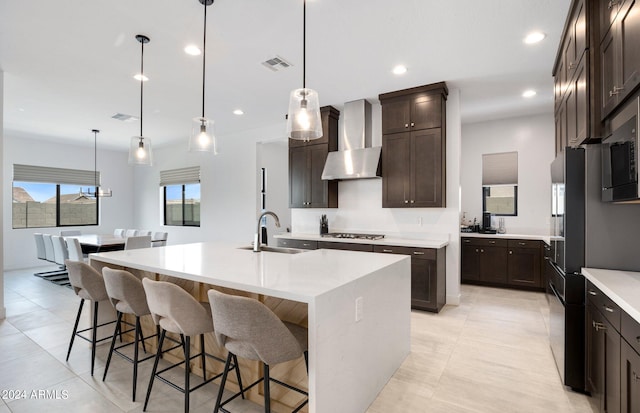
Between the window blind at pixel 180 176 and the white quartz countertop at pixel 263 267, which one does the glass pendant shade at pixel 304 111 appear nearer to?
the white quartz countertop at pixel 263 267

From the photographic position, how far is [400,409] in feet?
6.86

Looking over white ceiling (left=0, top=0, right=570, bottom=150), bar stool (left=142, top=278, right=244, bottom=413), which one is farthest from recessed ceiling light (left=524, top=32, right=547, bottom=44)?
bar stool (left=142, top=278, right=244, bottom=413)

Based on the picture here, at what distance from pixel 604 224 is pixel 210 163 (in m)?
6.85

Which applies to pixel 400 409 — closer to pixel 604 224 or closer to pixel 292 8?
pixel 604 224

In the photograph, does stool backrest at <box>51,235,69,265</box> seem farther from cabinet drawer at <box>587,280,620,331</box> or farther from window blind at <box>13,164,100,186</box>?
cabinet drawer at <box>587,280,620,331</box>

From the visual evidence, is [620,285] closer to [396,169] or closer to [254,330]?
[254,330]

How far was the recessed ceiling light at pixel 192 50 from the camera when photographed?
10.4 feet

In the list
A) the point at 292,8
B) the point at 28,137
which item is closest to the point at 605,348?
the point at 292,8

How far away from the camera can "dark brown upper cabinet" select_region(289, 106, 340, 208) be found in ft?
16.4

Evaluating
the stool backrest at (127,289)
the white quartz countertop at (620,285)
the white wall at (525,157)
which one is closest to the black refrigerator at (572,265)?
the white quartz countertop at (620,285)

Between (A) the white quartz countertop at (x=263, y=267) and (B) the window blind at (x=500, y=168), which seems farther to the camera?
(B) the window blind at (x=500, y=168)

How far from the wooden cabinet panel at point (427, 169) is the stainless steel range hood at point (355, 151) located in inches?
19.8

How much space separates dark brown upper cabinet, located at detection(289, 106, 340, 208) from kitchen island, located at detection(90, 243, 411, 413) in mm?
2275

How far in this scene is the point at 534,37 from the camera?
9.74 feet
